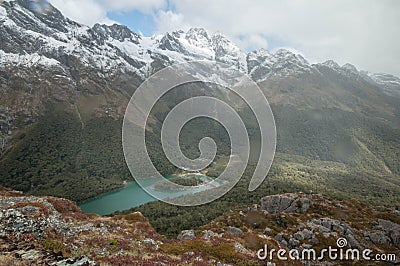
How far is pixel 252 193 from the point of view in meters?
138

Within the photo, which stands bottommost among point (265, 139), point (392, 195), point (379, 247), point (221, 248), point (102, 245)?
point (392, 195)

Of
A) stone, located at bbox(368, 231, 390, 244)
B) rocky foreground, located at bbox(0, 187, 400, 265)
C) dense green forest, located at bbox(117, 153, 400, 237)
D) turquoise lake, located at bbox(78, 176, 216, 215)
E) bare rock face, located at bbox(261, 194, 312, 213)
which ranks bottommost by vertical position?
turquoise lake, located at bbox(78, 176, 216, 215)

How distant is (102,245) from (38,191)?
580ft

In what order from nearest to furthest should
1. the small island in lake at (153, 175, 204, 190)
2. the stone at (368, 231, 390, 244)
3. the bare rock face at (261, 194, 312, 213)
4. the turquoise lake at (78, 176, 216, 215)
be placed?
1. the stone at (368, 231, 390, 244)
2. the bare rock face at (261, 194, 312, 213)
3. the turquoise lake at (78, 176, 216, 215)
4. the small island in lake at (153, 175, 204, 190)

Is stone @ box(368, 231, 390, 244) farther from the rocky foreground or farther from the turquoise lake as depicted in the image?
the turquoise lake

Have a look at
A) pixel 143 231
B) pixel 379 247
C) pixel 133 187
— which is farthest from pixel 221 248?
pixel 133 187

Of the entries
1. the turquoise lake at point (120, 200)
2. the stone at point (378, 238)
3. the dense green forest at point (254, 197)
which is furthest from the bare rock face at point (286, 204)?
the turquoise lake at point (120, 200)

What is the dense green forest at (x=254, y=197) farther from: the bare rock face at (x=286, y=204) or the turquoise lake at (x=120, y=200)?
the bare rock face at (x=286, y=204)

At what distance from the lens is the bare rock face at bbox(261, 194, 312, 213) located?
63069 millimetres

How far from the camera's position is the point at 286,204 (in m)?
66.2

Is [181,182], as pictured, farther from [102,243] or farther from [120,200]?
[102,243]

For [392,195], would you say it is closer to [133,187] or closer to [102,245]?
[133,187]

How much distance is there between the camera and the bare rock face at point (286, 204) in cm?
6307

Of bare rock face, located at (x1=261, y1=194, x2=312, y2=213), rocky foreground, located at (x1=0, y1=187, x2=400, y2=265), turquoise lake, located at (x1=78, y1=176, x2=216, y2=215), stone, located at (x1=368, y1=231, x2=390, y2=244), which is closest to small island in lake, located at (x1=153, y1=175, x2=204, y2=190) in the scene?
turquoise lake, located at (x1=78, y1=176, x2=216, y2=215)
